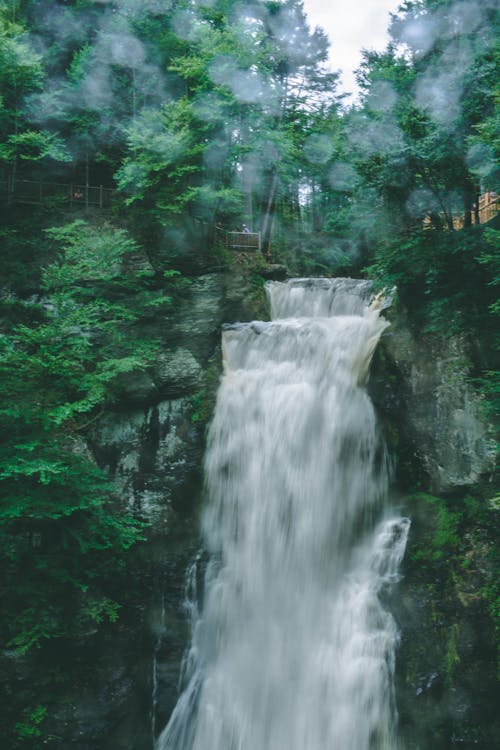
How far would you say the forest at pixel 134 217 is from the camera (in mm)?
8047

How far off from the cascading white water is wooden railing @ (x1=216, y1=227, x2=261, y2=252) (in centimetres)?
375

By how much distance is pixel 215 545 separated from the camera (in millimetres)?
9484

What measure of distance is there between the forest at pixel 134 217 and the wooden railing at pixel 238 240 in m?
0.18

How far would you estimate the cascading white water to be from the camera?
7.70m

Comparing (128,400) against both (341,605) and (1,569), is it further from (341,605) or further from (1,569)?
(341,605)

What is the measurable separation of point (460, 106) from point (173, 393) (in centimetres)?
692

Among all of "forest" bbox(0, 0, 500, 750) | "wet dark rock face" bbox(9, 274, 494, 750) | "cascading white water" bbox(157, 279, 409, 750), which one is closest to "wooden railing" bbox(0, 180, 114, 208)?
"forest" bbox(0, 0, 500, 750)

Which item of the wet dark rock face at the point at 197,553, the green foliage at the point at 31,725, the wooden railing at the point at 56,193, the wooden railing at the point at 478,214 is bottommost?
the green foliage at the point at 31,725

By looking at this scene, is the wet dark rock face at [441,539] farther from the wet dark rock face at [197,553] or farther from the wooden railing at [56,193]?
the wooden railing at [56,193]

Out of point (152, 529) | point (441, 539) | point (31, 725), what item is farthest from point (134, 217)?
point (31, 725)

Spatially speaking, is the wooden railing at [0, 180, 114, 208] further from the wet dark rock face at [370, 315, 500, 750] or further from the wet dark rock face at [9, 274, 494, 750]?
the wet dark rock face at [370, 315, 500, 750]

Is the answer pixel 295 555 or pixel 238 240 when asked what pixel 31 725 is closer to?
pixel 295 555

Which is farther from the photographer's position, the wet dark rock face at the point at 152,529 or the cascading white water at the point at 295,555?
the wet dark rock face at the point at 152,529

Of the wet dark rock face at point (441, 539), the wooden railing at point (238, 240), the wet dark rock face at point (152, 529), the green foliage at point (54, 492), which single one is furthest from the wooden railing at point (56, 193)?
the wet dark rock face at point (441, 539)
